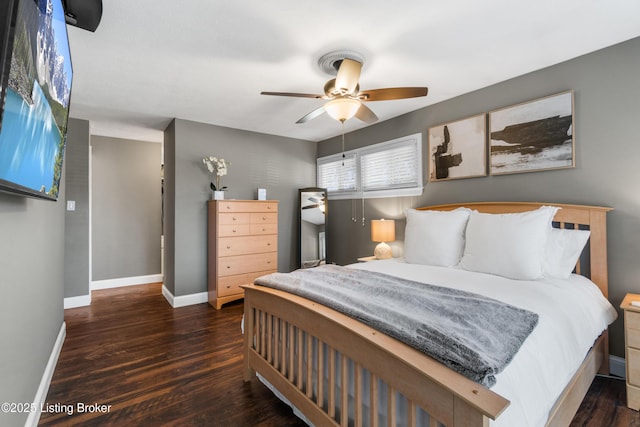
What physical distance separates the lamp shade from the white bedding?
1.06 meters

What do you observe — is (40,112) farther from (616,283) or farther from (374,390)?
(616,283)

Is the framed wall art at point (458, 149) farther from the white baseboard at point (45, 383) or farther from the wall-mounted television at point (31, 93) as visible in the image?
the white baseboard at point (45, 383)

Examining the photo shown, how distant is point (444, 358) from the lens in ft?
3.44

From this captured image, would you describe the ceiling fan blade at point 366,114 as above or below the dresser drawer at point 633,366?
above

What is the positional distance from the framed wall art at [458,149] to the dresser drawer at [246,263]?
236 centimetres

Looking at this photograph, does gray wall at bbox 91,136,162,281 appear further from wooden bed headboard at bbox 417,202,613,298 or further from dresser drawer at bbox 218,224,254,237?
wooden bed headboard at bbox 417,202,613,298

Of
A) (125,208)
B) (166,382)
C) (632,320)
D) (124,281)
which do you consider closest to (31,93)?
(166,382)

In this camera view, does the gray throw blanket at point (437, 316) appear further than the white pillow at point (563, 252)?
No

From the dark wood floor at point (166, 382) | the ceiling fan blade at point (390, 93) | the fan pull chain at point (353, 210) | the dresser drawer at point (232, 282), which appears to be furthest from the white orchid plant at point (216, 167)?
the ceiling fan blade at point (390, 93)

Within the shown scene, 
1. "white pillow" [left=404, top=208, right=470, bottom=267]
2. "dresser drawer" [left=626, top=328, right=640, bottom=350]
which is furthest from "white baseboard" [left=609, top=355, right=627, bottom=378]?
"white pillow" [left=404, top=208, right=470, bottom=267]

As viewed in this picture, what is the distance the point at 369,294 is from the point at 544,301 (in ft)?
3.19

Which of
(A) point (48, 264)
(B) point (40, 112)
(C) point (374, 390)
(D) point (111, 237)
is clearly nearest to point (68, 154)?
(D) point (111, 237)

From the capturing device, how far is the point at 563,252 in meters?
2.19

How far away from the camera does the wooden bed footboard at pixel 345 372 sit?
948 millimetres
